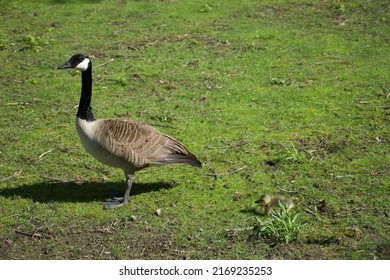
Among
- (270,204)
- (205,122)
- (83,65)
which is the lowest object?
(205,122)

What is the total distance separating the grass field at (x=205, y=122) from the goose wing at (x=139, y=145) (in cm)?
43

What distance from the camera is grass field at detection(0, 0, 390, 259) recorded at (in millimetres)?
5672

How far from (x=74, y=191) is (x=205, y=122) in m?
2.24

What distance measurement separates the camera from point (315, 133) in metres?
7.62

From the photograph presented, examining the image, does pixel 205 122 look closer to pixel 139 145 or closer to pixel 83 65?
pixel 139 145

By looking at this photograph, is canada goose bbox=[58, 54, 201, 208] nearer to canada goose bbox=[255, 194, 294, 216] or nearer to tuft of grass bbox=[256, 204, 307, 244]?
canada goose bbox=[255, 194, 294, 216]

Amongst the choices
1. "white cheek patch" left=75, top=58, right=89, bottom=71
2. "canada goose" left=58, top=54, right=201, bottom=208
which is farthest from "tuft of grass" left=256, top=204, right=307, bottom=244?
"white cheek patch" left=75, top=58, right=89, bottom=71

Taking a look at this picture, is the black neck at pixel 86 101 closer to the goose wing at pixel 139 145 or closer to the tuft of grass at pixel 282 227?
the goose wing at pixel 139 145

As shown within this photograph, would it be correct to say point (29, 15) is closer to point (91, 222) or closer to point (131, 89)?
point (131, 89)

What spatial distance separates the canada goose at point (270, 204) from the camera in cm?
580

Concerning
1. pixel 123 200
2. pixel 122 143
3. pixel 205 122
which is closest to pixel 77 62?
pixel 122 143

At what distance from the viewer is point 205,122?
8.09 meters
